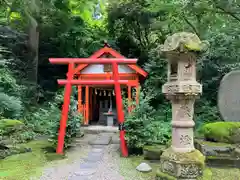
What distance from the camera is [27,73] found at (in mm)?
14453

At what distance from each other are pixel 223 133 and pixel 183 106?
301 cm

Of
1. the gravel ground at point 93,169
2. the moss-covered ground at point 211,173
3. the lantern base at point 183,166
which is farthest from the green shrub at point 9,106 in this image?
the lantern base at point 183,166

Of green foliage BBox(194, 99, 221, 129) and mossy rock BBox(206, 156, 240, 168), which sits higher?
green foliage BBox(194, 99, 221, 129)

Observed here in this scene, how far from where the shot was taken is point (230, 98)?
8.95m

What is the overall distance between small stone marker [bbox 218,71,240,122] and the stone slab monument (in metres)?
4.49

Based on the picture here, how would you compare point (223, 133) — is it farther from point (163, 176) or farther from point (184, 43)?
point (184, 43)

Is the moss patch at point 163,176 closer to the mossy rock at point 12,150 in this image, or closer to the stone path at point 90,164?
the stone path at point 90,164

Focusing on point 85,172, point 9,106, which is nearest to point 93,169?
point 85,172

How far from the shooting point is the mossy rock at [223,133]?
7.15m

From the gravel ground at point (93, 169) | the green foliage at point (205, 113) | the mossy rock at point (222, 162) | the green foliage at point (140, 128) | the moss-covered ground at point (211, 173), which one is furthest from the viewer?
the green foliage at point (205, 113)

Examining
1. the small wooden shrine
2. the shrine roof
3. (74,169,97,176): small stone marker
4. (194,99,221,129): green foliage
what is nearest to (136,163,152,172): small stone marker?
(74,169,97,176): small stone marker

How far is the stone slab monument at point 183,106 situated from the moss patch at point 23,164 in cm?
300

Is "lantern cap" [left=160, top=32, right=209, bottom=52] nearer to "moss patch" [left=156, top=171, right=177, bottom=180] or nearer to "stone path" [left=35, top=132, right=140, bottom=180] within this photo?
"moss patch" [left=156, top=171, right=177, bottom=180]

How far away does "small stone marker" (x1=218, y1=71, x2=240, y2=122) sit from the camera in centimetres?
885
